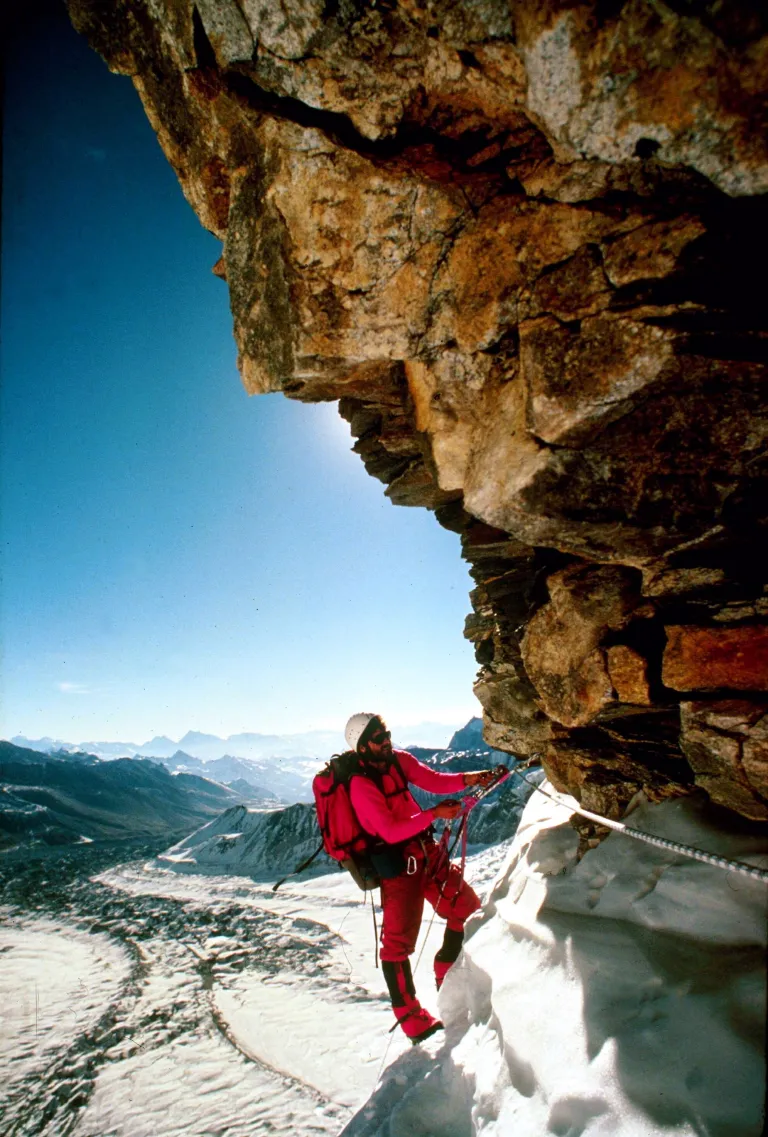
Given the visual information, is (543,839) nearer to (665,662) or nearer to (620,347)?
(665,662)

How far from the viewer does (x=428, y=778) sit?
595cm

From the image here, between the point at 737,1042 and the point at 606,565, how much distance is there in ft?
10.9

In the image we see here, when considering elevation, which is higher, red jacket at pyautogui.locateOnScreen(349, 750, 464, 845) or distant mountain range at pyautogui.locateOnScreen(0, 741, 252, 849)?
red jacket at pyautogui.locateOnScreen(349, 750, 464, 845)

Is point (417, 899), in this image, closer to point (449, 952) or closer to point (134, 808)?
point (449, 952)

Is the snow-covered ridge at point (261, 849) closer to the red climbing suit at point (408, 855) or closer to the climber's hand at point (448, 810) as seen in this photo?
the red climbing suit at point (408, 855)

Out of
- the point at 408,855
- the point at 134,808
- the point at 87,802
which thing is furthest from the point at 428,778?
the point at 134,808

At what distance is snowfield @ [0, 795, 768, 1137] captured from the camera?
2736mm

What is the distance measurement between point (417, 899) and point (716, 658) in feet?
14.0

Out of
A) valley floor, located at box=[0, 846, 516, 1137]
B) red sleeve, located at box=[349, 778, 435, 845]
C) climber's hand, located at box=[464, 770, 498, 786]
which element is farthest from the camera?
climber's hand, located at box=[464, 770, 498, 786]

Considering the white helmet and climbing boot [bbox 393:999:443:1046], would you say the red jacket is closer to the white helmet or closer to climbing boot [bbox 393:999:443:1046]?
the white helmet

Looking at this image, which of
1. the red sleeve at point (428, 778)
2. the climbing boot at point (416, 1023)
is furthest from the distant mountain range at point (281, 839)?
the climbing boot at point (416, 1023)

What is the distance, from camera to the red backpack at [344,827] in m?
5.48

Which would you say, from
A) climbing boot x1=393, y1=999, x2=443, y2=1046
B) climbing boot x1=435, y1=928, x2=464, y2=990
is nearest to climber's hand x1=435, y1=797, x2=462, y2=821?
climbing boot x1=435, y1=928, x2=464, y2=990

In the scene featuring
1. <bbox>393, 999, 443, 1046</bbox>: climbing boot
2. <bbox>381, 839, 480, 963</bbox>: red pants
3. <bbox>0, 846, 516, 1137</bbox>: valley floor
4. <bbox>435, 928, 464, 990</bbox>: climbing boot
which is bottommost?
<bbox>0, 846, 516, 1137</bbox>: valley floor
